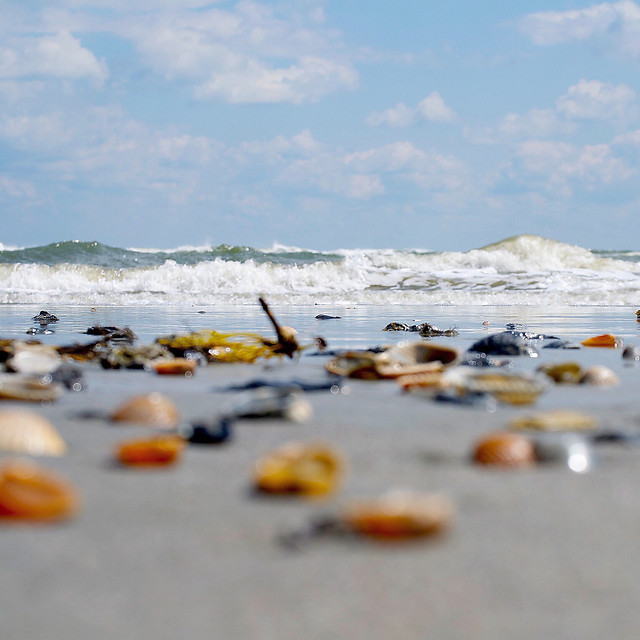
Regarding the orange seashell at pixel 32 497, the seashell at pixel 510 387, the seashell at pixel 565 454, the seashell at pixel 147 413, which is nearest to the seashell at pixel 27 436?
the seashell at pixel 147 413

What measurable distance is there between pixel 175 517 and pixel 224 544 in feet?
0.77

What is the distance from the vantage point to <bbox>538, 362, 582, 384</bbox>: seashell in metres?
4.26

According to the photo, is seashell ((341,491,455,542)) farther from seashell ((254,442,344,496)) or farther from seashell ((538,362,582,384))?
seashell ((538,362,582,384))

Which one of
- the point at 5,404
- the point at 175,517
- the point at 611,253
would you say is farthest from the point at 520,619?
the point at 611,253

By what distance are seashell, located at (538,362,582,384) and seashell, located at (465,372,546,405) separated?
0.73 metres

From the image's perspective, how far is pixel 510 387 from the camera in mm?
3490

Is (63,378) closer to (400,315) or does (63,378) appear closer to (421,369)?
(421,369)

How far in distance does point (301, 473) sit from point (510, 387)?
5.74 ft

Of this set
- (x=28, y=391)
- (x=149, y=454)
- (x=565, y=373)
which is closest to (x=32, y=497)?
(x=149, y=454)

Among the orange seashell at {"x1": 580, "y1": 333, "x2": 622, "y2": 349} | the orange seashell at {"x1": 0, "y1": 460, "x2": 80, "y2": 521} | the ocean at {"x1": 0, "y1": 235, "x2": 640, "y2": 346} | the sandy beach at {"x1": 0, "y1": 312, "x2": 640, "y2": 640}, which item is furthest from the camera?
the ocean at {"x1": 0, "y1": 235, "x2": 640, "y2": 346}

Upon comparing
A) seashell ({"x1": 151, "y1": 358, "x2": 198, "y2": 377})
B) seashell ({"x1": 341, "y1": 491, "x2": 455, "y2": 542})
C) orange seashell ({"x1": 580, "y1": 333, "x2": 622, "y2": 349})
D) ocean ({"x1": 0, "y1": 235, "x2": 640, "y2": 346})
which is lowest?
seashell ({"x1": 341, "y1": 491, "x2": 455, "y2": 542})

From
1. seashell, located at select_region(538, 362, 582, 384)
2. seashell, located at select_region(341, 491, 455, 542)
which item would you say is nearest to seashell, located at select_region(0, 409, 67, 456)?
seashell, located at select_region(341, 491, 455, 542)

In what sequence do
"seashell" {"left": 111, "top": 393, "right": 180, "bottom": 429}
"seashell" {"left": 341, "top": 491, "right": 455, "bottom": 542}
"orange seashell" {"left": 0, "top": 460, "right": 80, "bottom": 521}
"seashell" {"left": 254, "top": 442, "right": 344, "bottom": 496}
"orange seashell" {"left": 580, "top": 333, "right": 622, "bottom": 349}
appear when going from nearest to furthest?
"seashell" {"left": 341, "top": 491, "right": 455, "bottom": 542}
"orange seashell" {"left": 0, "top": 460, "right": 80, "bottom": 521}
"seashell" {"left": 254, "top": 442, "right": 344, "bottom": 496}
"seashell" {"left": 111, "top": 393, "right": 180, "bottom": 429}
"orange seashell" {"left": 580, "top": 333, "right": 622, "bottom": 349}

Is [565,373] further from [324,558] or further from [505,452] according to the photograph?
[324,558]
